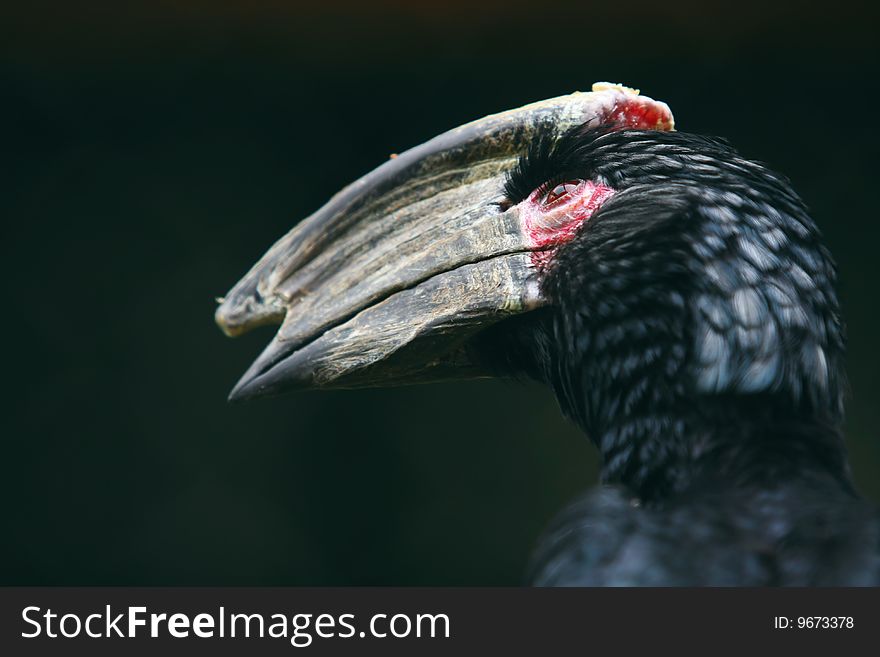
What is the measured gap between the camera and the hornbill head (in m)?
1.32

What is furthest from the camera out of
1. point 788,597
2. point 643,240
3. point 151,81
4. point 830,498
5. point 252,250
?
point 252,250

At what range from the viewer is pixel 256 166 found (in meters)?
3.35

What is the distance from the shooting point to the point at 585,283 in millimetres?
1405

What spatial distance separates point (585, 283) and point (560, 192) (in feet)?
0.52

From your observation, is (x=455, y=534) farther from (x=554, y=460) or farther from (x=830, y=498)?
(x=830, y=498)

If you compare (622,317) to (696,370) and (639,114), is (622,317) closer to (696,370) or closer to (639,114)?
(696,370)

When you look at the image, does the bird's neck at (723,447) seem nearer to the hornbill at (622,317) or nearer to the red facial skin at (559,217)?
the hornbill at (622,317)

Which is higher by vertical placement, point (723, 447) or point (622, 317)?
point (622, 317)

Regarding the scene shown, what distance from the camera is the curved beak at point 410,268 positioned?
4.84 feet

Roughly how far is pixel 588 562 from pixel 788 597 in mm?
211

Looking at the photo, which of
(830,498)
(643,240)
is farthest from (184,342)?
(830,498)

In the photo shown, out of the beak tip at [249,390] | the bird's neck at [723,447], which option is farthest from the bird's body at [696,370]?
the beak tip at [249,390]

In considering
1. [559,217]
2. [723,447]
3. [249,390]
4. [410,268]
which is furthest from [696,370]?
[249,390]

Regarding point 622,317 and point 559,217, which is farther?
point 559,217
